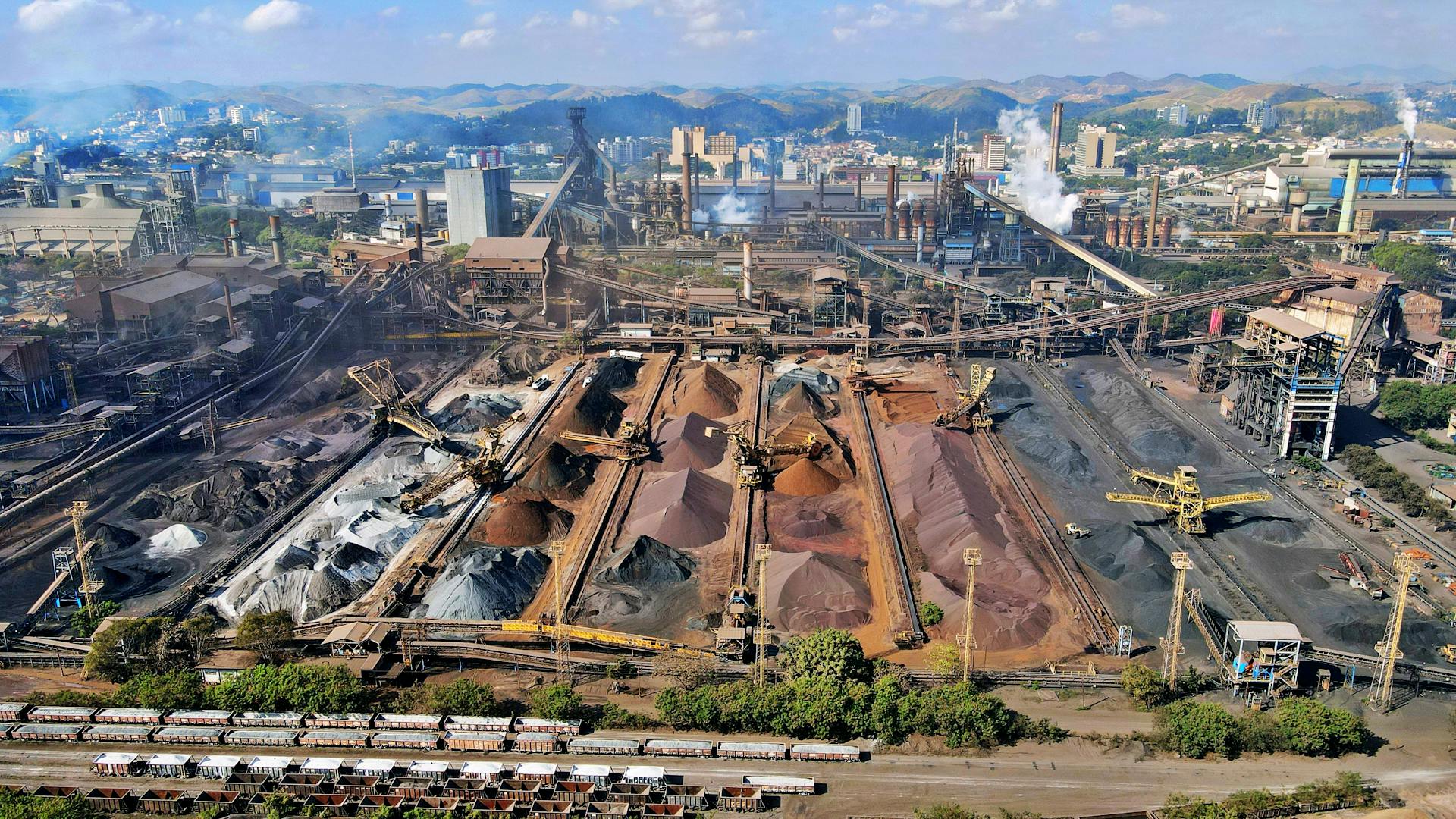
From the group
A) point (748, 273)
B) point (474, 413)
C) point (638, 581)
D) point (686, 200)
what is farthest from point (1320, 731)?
point (686, 200)

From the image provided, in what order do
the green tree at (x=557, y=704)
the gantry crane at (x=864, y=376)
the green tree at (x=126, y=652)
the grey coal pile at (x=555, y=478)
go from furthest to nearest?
the gantry crane at (x=864, y=376) < the grey coal pile at (x=555, y=478) < the green tree at (x=126, y=652) < the green tree at (x=557, y=704)

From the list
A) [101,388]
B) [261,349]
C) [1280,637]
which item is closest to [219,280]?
[261,349]

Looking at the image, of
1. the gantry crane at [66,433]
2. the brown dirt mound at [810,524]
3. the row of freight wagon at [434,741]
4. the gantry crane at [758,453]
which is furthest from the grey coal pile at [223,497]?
the brown dirt mound at [810,524]

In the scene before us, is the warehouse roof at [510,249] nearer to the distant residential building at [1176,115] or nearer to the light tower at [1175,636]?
the light tower at [1175,636]

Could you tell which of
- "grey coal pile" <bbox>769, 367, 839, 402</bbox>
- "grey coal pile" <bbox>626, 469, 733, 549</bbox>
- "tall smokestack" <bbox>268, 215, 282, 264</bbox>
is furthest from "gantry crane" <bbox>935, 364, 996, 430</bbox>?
"tall smokestack" <bbox>268, 215, 282, 264</bbox>

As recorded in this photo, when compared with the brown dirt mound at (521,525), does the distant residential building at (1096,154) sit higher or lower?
higher

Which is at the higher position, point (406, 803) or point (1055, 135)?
point (1055, 135)

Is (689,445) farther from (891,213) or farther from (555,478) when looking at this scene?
(891,213)
